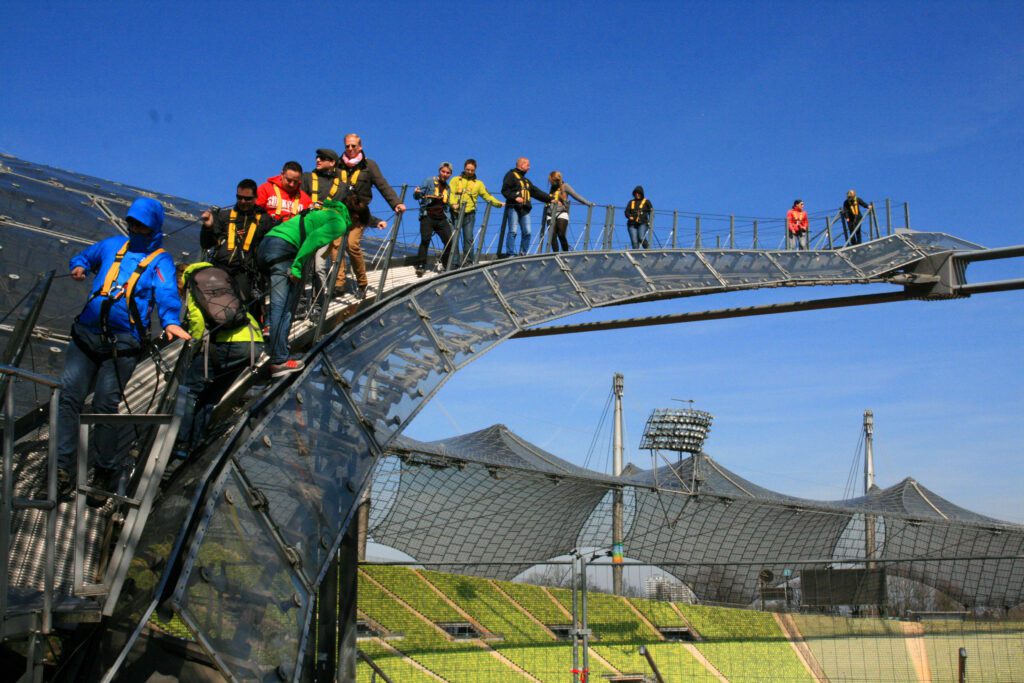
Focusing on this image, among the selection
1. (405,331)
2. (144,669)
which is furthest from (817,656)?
(144,669)

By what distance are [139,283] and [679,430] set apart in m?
44.3

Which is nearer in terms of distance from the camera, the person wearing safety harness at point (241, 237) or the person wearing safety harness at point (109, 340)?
the person wearing safety harness at point (109, 340)

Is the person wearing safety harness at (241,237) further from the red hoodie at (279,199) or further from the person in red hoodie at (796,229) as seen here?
the person in red hoodie at (796,229)

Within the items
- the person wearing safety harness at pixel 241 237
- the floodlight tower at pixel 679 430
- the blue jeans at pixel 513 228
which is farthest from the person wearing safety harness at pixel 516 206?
the floodlight tower at pixel 679 430

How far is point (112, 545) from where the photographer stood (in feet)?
20.5

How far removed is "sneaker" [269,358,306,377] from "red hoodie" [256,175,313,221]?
252 centimetres

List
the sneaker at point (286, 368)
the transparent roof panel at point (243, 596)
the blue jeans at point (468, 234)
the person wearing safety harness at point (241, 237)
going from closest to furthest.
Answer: the transparent roof panel at point (243, 596) → the sneaker at point (286, 368) → the person wearing safety harness at point (241, 237) → the blue jeans at point (468, 234)

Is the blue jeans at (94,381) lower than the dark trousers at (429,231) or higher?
lower

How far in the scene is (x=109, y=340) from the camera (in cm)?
620

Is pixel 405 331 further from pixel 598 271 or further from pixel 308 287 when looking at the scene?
pixel 598 271

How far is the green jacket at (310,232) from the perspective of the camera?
709cm

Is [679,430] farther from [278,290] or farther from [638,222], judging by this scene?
[278,290]

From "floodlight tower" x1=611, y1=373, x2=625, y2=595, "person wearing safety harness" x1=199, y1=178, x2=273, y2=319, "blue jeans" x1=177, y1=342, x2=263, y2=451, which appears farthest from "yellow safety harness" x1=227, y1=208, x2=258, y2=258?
"floodlight tower" x1=611, y1=373, x2=625, y2=595

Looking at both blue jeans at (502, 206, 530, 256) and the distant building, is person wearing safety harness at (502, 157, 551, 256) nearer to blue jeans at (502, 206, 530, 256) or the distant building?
blue jeans at (502, 206, 530, 256)
